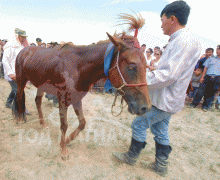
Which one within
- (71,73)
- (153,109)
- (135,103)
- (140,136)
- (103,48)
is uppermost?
(103,48)

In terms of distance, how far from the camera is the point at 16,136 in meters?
2.81

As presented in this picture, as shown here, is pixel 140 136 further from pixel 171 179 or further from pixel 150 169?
pixel 171 179

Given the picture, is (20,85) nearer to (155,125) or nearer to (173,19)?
(155,125)

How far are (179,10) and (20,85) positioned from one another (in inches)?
130

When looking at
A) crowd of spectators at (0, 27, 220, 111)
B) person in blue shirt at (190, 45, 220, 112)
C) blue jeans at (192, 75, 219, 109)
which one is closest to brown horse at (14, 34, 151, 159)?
crowd of spectators at (0, 27, 220, 111)

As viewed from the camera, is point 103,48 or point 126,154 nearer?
point 103,48

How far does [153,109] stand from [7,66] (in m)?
3.51

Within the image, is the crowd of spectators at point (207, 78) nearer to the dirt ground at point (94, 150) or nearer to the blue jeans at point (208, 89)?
the blue jeans at point (208, 89)

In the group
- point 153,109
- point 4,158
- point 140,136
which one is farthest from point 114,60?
point 4,158

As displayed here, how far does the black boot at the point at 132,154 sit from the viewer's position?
219 cm

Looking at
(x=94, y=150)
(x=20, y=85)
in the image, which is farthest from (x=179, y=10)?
(x=20, y=85)

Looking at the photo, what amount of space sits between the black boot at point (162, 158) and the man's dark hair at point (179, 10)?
1.75m

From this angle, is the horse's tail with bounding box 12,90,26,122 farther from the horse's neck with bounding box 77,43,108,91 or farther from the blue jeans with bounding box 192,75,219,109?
the blue jeans with bounding box 192,75,219,109

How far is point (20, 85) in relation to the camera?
310 cm
